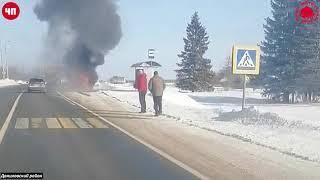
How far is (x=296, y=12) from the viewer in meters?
42.6

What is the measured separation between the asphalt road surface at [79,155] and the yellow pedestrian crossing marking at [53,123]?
0.03 metres

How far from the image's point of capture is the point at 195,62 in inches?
2876

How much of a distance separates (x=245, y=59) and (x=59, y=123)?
6783 mm

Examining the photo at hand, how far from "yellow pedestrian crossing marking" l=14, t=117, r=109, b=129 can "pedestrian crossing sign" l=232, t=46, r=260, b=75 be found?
5.07 meters

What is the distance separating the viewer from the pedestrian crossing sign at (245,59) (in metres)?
18.6

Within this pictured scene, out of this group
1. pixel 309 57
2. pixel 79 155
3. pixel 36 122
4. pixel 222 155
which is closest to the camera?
pixel 79 155

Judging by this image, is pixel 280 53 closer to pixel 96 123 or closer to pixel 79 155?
pixel 96 123

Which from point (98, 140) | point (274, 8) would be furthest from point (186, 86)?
point (98, 140)

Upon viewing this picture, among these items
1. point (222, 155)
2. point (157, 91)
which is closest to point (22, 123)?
point (157, 91)

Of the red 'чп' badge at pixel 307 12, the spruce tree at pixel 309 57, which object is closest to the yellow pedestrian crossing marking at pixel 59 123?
the spruce tree at pixel 309 57

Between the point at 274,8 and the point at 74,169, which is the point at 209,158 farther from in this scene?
the point at 274,8

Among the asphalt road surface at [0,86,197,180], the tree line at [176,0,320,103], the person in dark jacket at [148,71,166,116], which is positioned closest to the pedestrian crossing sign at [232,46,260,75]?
the person in dark jacket at [148,71,166,116]

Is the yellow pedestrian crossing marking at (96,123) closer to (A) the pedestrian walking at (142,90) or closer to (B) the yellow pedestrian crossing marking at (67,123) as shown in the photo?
(B) the yellow pedestrian crossing marking at (67,123)

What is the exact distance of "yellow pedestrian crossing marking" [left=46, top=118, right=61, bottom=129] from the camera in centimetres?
1603
